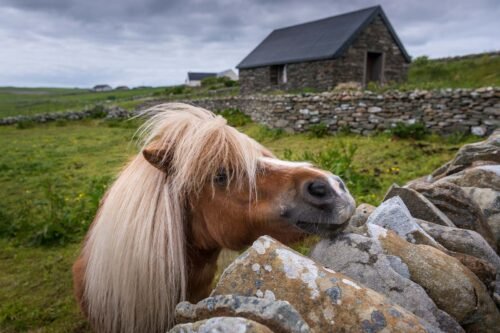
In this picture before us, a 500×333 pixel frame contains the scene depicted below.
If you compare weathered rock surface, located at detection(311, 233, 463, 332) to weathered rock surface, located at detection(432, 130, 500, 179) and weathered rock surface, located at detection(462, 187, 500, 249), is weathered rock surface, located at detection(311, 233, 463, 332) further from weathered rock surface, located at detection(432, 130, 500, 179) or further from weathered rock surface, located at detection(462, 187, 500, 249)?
weathered rock surface, located at detection(432, 130, 500, 179)

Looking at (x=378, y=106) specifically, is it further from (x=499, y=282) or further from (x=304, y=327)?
(x=304, y=327)

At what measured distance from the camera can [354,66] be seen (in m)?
21.4

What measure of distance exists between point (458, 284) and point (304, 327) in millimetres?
916

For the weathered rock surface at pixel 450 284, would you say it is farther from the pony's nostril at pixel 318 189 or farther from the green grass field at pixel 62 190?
the green grass field at pixel 62 190

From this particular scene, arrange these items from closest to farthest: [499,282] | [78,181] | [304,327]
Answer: [304,327] < [499,282] < [78,181]

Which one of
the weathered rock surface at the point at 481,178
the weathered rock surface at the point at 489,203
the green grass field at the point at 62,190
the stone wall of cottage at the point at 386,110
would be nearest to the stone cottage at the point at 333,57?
the stone wall of cottage at the point at 386,110

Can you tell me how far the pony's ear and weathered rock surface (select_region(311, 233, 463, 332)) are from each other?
38.6 inches

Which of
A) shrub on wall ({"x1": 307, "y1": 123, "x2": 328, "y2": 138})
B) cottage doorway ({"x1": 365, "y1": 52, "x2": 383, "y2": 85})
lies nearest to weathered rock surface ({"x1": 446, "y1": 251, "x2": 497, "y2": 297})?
shrub on wall ({"x1": 307, "y1": 123, "x2": 328, "y2": 138})

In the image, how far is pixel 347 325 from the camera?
4.18 ft

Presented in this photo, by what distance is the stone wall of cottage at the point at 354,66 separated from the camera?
68.5 ft

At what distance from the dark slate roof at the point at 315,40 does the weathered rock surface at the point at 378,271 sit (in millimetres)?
20013

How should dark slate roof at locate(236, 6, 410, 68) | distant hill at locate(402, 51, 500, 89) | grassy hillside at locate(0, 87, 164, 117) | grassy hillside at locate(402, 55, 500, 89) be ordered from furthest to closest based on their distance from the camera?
grassy hillside at locate(0, 87, 164, 117) < dark slate roof at locate(236, 6, 410, 68) < distant hill at locate(402, 51, 500, 89) < grassy hillside at locate(402, 55, 500, 89)

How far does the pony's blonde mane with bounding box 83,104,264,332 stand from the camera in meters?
1.99

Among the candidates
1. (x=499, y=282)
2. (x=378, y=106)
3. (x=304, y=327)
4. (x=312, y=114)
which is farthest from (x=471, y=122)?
(x=304, y=327)
